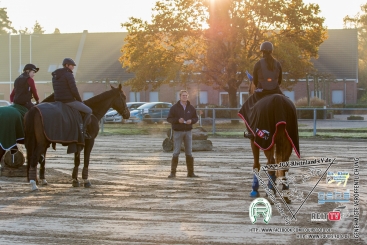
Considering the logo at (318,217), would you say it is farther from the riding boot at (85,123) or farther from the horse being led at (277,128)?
the riding boot at (85,123)

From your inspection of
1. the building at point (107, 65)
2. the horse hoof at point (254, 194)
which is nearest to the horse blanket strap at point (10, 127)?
the horse hoof at point (254, 194)

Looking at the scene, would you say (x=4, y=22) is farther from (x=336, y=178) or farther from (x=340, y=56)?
Result: (x=336, y=178)

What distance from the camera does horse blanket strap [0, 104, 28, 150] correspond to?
43.4ft

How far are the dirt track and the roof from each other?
52.4m

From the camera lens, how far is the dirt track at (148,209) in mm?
7996

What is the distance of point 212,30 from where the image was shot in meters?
42.1

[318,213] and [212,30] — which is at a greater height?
[212,30]

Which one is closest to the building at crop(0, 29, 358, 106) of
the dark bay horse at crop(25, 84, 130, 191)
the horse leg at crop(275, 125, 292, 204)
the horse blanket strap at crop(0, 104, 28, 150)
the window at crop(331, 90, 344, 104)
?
the window at crop(331, 90, 344, 104)

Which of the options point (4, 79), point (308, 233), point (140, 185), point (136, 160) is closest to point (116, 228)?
point (308, 233)

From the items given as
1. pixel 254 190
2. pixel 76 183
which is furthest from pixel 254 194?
pixel 76 183

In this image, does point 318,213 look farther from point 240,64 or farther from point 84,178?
point 240,64

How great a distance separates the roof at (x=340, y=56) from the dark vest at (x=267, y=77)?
57582 millimetres

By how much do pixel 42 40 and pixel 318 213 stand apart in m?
69.7

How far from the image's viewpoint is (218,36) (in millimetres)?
41781
